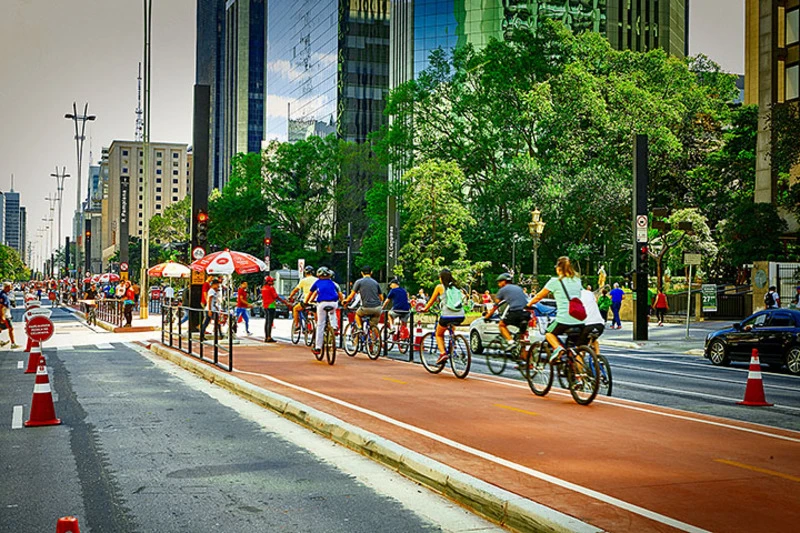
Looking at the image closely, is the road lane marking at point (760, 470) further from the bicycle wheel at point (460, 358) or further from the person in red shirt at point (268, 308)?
the person in red shirt at point (268, 308)

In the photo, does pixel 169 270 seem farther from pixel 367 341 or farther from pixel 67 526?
pixel 67 526

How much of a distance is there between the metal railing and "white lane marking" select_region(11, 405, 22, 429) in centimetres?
430

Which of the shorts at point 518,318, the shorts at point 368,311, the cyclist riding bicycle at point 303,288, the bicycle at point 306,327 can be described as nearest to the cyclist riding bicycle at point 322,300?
the shorts at point 368,311

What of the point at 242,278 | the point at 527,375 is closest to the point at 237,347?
the point at 527,375

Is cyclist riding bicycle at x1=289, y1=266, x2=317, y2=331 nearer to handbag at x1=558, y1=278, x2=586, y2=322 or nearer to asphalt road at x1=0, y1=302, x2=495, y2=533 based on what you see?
asphalt road at x1=0, y1=302, x2=495, y2=533

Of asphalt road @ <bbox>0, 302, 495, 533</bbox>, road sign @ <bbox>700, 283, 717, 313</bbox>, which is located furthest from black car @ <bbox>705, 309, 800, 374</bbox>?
asphalt road @ <bbox>0, 302, 495, 533</bbox>

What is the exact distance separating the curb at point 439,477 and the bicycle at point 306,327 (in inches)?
419

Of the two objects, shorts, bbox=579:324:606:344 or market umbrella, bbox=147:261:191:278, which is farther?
market umbrella, bbox=147:261:191:278

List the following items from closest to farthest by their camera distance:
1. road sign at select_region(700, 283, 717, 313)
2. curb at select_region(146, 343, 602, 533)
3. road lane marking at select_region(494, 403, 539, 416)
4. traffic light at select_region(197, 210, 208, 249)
Result: 1. curb at select_region(146, 343, 602, 533)
2. road lane marking at select_region(494, 403, 539, 416)
3. traffic light at select_region(197, 210, 208, 249)
4. road sign at select_region(700, 283, 717, 313)

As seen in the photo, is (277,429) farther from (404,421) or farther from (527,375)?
(527,375)

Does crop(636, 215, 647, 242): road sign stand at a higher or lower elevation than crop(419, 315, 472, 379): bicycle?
higher

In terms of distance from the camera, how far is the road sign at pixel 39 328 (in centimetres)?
1451

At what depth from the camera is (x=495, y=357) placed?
16531 millimetres

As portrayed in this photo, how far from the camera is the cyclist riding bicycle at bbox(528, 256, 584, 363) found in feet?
40.8
